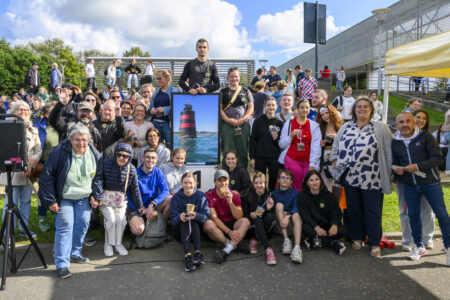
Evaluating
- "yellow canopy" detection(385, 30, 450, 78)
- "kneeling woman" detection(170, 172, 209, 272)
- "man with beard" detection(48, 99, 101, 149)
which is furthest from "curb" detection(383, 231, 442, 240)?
"man with beard" detection(48, 99, 101, 149)

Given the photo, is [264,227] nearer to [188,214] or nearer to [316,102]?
[188,214]

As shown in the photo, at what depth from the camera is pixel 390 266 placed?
4238 millimetres

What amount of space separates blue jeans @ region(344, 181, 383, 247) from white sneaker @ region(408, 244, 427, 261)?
42cm

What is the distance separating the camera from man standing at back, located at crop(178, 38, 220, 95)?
6.19 meters

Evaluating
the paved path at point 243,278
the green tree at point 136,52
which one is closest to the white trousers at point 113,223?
the paved path at point 243,278

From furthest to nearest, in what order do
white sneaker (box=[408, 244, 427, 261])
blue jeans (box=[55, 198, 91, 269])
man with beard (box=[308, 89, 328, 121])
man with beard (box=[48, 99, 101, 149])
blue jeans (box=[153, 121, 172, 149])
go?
blue jeans (box=[153, 121, 172, 149])
man with beard (box=[308, 89, 328, 121])
man with beard (box=[48, 99, 101, 149])
white sneaker (box=[408, 244, 427, 261])
blue jeans (box=[55, 198, 91, 269])

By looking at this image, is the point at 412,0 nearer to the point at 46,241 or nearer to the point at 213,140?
the point at 213,140

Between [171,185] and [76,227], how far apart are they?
5.11 ft

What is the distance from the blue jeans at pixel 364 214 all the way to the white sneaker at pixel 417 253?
0.42 meters

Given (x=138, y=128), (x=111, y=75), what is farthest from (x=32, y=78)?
(x=138, y=128)

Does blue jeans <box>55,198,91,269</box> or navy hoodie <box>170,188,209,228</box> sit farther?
navy hoodie <box>170,188,209,228</box>

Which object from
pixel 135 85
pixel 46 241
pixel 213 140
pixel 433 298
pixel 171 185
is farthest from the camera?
pixel 135 85

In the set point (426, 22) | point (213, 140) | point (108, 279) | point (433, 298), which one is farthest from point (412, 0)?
point (108, 279)

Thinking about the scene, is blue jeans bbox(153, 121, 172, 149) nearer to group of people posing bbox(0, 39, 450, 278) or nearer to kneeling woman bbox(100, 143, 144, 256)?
group of people posing bbox(0, 39, 450, 278)
